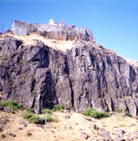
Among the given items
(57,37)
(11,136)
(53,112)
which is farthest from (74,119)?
(57,37)

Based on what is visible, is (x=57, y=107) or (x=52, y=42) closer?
(x=57, y=107)

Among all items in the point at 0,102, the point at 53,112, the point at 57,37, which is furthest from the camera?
the point at 57,37

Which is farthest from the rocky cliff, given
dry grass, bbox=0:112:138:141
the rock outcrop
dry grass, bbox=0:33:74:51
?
the rock outcrop

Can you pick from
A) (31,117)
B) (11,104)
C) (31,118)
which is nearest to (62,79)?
(11,104)

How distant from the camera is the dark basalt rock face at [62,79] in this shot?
127 feet

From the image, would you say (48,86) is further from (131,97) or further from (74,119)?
(131,97)

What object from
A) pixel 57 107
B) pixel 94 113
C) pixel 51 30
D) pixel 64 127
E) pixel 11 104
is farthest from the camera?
pixel 51 30

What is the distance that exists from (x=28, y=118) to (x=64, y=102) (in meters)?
12.5

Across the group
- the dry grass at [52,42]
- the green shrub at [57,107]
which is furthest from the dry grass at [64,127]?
the dry grass at [52,42]

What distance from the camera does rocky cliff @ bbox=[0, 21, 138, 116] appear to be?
3878 cm

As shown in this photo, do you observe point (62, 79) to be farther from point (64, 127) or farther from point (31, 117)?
point (31, 117)

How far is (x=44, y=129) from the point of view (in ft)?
95.1

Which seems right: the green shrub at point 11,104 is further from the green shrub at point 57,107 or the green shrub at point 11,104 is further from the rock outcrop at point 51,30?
the rock outcrop at point 51,30

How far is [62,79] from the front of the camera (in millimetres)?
44562
